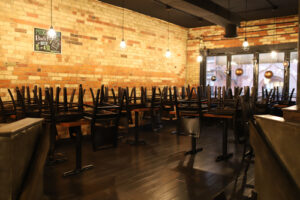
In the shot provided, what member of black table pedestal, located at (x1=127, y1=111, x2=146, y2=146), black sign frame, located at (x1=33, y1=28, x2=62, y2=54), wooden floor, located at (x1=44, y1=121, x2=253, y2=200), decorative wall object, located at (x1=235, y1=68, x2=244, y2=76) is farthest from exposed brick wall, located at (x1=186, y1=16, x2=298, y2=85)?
black sign frame, located at (x1=33, y1=28, x2=62, y2=54)

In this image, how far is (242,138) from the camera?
10.7ft

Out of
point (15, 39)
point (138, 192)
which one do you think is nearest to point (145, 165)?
point (138, 192)

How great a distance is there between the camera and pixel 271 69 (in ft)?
26.4

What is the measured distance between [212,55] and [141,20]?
3.03 meters

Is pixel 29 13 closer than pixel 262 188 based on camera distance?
No

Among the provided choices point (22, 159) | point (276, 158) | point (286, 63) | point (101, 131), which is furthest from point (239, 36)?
point (22, 159)

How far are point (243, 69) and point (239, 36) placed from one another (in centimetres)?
110

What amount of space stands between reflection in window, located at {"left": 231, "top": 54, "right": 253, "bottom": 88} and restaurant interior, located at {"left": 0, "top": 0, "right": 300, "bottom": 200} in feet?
0.11

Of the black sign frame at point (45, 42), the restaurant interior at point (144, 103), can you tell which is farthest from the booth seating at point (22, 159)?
the black sign frame at point (45, 42)

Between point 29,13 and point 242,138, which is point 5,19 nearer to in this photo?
point 29,13

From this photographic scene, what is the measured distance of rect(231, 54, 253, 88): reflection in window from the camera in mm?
8391

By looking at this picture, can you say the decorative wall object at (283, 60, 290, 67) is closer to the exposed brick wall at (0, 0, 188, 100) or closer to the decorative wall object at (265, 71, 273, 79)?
the decorative wall object at (265, 71, 273, 79)

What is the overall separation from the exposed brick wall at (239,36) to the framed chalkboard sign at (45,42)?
521 cm

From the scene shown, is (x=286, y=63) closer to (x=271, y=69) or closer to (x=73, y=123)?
(x=271, y=69)
